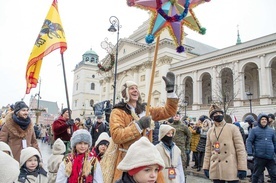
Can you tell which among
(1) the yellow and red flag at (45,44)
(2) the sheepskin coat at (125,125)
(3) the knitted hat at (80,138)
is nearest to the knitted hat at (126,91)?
(2) the sheepskin coat at (125,125)

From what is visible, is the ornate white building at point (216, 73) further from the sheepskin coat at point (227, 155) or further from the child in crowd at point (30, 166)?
the child in crowd at point (30, 166)

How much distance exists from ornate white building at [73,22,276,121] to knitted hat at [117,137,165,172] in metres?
17.6

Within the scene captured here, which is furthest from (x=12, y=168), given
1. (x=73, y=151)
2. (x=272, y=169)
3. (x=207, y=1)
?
(x=272, y=169)

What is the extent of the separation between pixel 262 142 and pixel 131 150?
5.16 meters

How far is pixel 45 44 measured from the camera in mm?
5344

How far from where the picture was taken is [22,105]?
4.62 m

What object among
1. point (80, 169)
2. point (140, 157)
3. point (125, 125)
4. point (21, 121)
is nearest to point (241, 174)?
point (125, 125)

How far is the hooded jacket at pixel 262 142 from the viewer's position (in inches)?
237

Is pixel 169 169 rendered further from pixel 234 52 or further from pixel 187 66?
pixel 187 66

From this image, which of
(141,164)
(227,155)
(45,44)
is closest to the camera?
(141,164)

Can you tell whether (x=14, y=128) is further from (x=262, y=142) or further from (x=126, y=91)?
(x=262, y=142)

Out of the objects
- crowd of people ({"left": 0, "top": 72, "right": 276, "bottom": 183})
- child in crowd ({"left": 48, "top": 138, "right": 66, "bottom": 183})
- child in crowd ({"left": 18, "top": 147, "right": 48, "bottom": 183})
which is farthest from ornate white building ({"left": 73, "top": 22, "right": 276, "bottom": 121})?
child in crowd ({"left": 18, "top": 147, "right": 48, "bottom": 183})

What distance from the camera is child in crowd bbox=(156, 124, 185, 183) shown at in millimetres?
4071

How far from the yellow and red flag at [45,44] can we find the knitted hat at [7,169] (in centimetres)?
381
